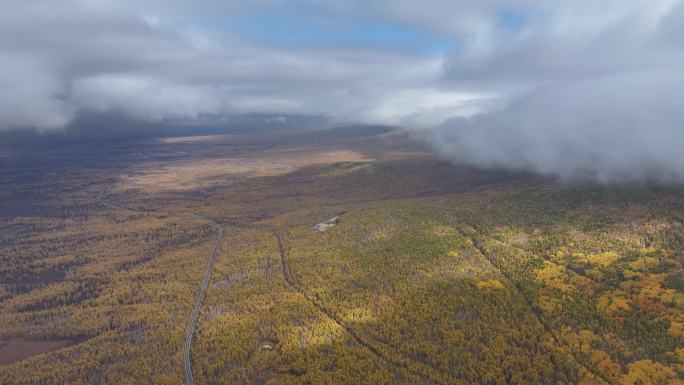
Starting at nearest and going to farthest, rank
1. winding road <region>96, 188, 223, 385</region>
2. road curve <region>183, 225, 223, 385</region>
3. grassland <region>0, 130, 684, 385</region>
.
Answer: grassland <region>0, 130, 684, 385</region> → road curve <region>183, 225, 223, 385</region> → winding road <region>96, 188, 223, 385</region>

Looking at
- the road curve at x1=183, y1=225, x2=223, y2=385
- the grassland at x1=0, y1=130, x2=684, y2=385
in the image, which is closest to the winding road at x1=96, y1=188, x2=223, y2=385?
the road curve at x1=183, y1=225, x2=223, y2=385

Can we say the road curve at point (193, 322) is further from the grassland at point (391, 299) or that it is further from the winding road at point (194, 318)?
the grassland at point (391, 299)

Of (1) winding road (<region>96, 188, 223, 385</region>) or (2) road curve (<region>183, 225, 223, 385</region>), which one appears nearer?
(2) road curve (<region>183, 225, 223, 385</region>)

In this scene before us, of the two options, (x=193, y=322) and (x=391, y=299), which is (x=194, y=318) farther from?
(x=391, y=299)

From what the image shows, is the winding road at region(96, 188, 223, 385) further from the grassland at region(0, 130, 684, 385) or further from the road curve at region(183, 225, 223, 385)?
the grassland at region(0, 130, 684, 385)

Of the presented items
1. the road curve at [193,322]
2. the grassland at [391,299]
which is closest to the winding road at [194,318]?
the road curve at [193,322]

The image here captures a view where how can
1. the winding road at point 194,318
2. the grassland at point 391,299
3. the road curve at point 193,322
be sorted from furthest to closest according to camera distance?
1. the winding road at point 194,318
2. the road curve at point 193,322
3. the grassland at point 391,299

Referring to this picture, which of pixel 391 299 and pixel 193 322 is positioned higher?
pixel 391 299

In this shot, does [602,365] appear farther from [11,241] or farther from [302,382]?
[11,241]

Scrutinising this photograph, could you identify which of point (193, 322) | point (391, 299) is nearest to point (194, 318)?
point (193, 322)
